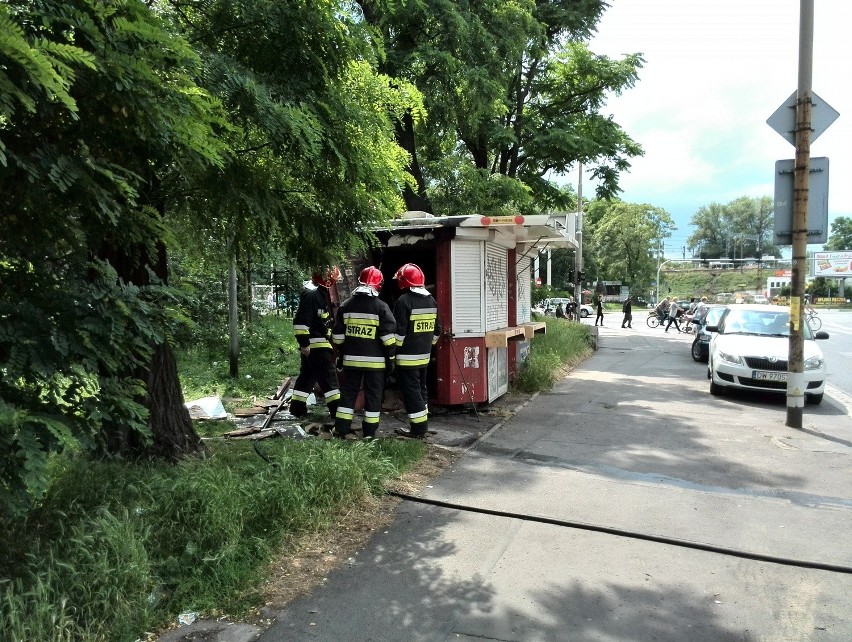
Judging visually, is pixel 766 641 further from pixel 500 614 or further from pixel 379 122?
pixel 379 122

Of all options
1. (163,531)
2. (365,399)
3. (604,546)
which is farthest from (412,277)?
(163,531)

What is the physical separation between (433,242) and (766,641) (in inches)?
225

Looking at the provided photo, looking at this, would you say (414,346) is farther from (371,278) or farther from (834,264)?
(834,264)

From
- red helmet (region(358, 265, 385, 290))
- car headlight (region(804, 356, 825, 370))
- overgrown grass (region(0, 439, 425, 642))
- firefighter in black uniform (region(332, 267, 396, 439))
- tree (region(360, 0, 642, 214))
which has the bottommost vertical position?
overgrown grass (region(0, 439, 425, 642))

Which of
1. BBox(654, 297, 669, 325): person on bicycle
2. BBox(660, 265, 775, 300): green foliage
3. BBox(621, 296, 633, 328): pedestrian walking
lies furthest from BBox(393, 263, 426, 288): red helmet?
BBox(660, 265, 775, 300): green foliage

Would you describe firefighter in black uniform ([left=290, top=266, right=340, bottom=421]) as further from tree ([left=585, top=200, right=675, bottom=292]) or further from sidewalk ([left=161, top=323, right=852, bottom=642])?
tree ([left=585, top=200, right=675, bottom=292])

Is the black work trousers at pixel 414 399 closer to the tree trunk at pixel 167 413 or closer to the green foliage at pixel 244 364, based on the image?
the tree trunk at pixel 167 413

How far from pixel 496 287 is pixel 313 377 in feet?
9.54

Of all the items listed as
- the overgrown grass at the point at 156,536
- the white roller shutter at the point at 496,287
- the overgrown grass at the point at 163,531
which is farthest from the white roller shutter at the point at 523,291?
the overgrown grass at the point at 156,536

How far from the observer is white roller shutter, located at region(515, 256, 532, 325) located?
1061 centimetres

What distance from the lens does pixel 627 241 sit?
68.9m

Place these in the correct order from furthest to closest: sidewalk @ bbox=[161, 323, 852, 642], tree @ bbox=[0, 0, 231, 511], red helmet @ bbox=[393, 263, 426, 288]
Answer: red helmet @ bbox=[393, 263, 426, 288] → sidewalk @ bbox=[161, 323, 852, 642] → tree @ bbox=[0, 0, 231, 511]

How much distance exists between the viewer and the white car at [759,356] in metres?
9.33

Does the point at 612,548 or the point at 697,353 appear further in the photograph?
the point at 697,353
